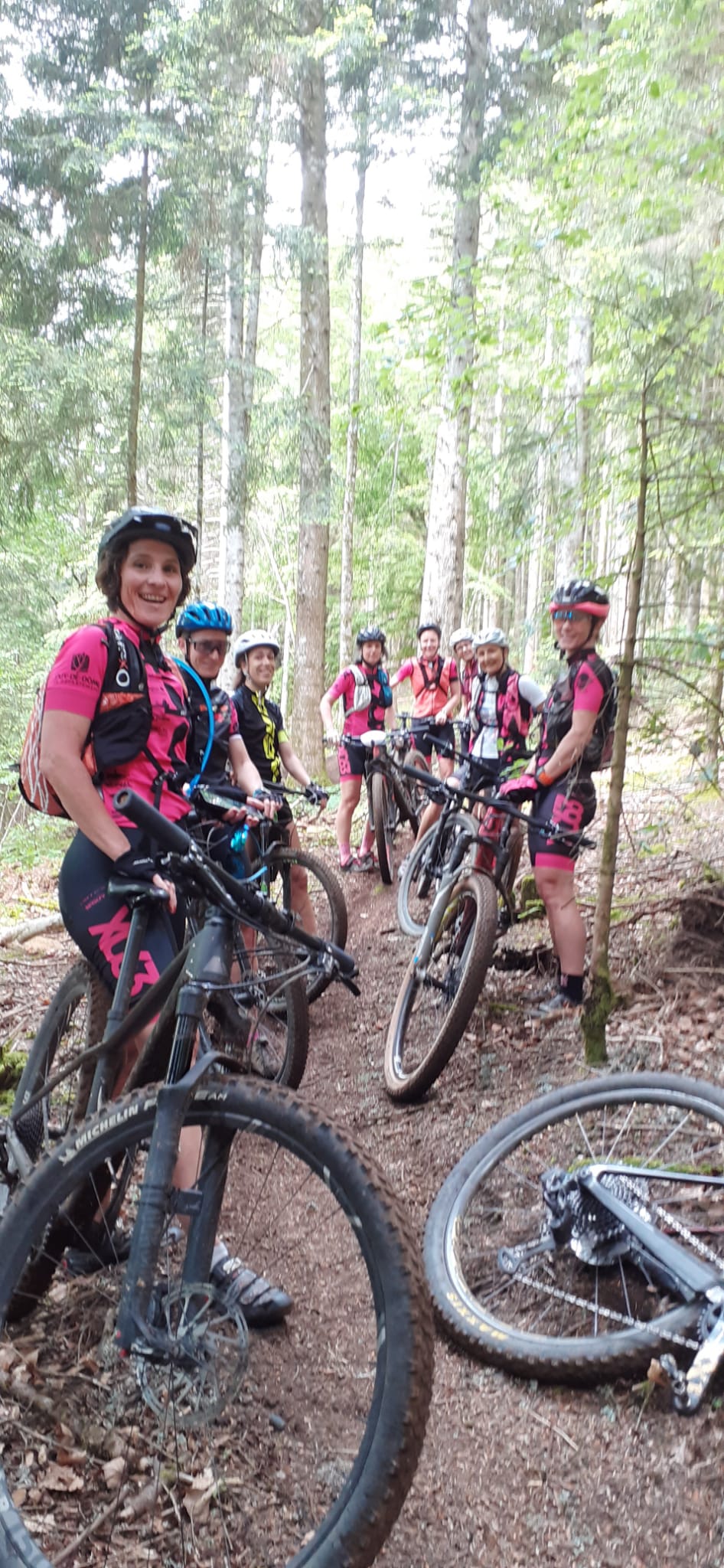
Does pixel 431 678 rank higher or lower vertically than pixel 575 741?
higher

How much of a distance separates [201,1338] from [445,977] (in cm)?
288

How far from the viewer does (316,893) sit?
644cm

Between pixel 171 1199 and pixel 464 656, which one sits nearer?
pixel 171 1199

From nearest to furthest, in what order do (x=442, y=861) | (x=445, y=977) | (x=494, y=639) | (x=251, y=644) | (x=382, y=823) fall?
(x=445, y=977) → (x=251, y=644) → (x=442, y=861) → (x=494, y=639) → (x=382, y=823)

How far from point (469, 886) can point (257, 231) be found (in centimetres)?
1131

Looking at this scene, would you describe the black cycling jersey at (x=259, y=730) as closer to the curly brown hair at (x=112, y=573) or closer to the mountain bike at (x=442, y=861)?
the mountain bike at (x=442, y=861)

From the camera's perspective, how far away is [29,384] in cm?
970

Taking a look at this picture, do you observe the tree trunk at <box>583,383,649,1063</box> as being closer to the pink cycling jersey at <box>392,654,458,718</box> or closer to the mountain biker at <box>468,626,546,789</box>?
→ the mountain biker at <box>468,626,546,789</box>

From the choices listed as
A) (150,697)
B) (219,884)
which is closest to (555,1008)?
(150,697)

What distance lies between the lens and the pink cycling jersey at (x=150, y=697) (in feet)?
8.70

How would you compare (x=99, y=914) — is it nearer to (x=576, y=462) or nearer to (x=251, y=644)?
(x=251, y=644)

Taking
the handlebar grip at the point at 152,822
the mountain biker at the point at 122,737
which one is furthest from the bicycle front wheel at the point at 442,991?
the handlebar grip at the point at 152,822

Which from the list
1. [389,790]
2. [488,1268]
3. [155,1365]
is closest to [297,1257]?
[155,1365]

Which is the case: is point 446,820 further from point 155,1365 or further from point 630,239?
point 630,239
